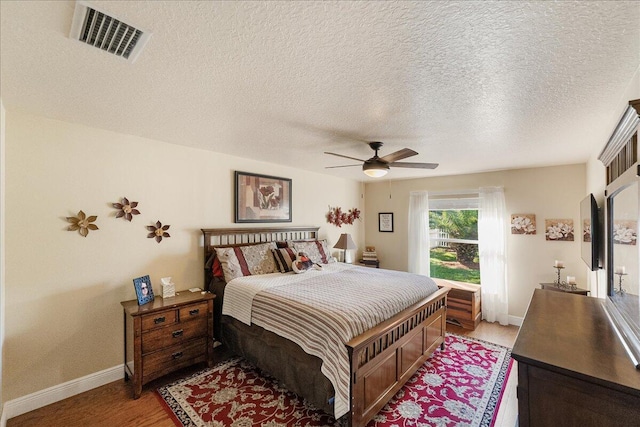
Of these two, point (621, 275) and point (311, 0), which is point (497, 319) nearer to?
point (621, 275)

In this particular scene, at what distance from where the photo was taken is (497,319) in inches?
168

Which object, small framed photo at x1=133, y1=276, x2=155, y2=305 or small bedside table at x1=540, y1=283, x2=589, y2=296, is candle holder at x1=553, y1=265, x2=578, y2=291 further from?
small framed photo at x1=133, y1=276, x2=155, y2=305

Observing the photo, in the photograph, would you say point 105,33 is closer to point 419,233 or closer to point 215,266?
point 215,266

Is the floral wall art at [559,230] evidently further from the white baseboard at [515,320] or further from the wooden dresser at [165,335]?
the wooden dresser at [165,335]

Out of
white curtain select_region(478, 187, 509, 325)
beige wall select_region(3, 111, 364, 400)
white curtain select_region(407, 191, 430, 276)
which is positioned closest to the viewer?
beige wall select_region(3, 111, 364, 400)

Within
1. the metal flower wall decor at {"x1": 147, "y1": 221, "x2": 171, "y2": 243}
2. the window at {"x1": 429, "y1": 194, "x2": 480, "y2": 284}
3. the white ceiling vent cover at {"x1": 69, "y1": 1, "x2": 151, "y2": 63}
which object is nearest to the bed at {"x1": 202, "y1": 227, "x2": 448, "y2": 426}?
the metal flower wall decor at {"x1": 147, "y1": 221, "x2": 171, "y2": 243}

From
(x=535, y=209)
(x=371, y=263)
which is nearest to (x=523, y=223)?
(x=535, y=209)

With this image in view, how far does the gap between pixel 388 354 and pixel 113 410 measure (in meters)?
2.36

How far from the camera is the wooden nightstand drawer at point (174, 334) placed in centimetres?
241

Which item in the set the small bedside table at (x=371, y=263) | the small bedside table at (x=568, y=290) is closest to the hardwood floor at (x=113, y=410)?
the small bedside table at (x=568, y=290)

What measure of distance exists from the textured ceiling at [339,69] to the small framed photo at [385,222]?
9.94 feet

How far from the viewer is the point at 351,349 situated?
186 centimetres

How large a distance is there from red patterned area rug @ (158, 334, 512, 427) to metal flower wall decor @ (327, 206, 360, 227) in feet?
9.50

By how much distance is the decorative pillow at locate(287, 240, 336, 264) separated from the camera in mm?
4012
